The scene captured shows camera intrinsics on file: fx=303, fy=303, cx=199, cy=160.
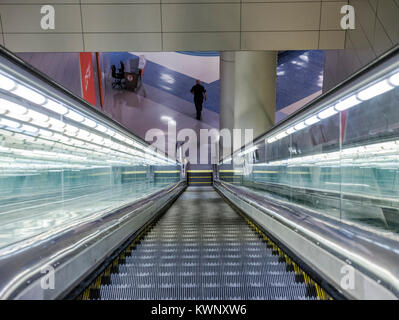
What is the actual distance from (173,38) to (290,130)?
4260 mm

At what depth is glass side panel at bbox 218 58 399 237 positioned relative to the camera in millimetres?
2486

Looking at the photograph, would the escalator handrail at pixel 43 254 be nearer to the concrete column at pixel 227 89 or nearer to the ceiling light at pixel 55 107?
the ceiling light at pixel 55 107

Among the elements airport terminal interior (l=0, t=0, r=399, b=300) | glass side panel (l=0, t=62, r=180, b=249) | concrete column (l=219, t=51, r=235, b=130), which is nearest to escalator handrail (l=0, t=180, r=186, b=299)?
airport terminal interior (l=0, t=0, r=399, b=300)

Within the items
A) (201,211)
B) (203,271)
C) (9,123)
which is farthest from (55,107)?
(201,211)

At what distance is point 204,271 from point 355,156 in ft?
5.76

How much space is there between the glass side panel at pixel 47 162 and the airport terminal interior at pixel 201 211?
0.02 meters

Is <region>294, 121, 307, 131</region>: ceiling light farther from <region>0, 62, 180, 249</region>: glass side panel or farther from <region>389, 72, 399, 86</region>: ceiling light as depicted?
<region>0, 62, 180, 249</region>: glass side panel

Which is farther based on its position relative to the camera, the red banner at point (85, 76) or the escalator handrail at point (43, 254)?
the red banner at point (85, 76)

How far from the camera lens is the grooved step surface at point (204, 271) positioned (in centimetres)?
199

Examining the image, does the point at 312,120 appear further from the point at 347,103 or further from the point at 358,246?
the point at 358,246

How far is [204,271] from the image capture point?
7.73 feet

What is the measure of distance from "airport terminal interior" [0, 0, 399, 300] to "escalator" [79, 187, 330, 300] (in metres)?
0.01

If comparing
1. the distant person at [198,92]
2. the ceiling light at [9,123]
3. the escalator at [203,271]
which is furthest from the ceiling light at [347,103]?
the distant person at [198,92]
